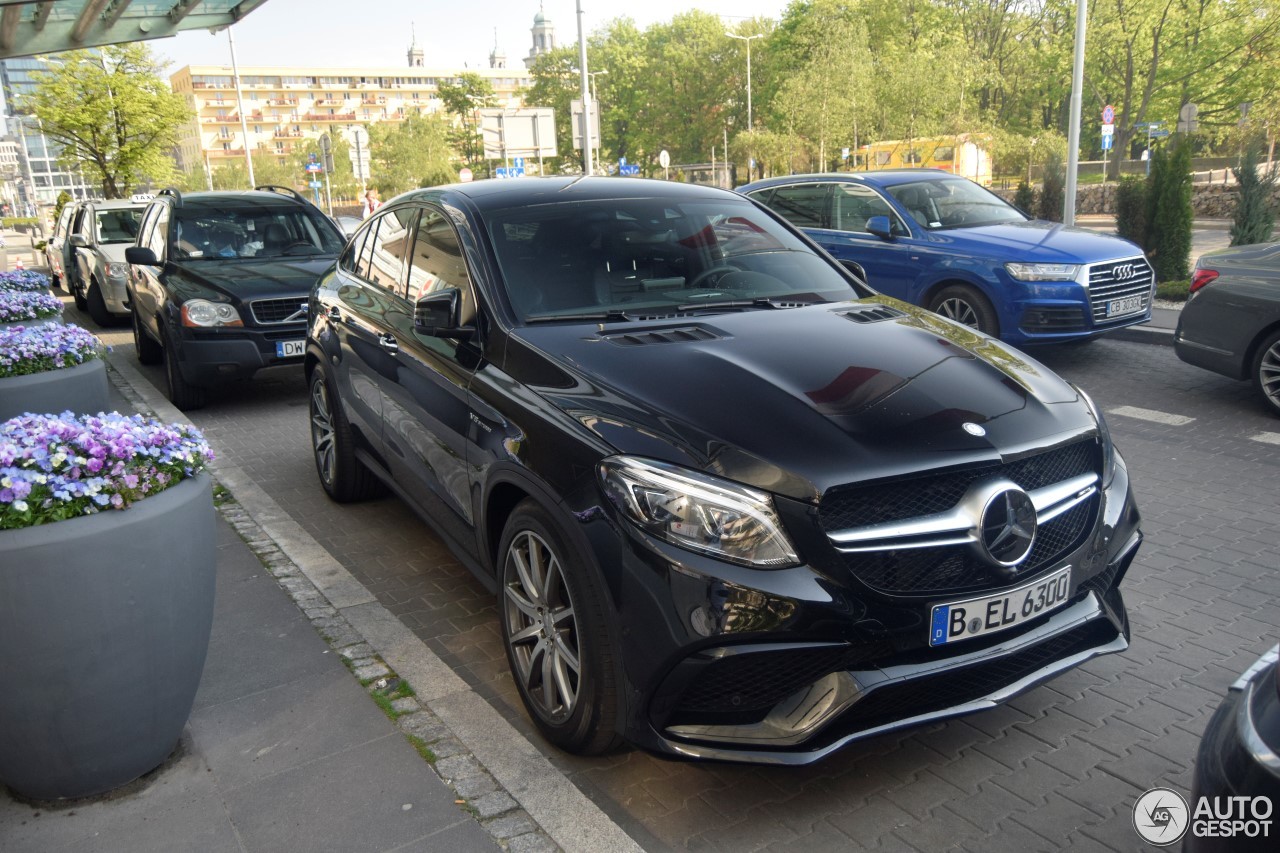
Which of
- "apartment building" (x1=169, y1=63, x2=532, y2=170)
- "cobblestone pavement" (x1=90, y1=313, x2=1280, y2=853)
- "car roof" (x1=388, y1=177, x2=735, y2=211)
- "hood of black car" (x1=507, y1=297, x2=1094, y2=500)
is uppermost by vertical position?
"apartment building" (x1=169, y1=63, x2=532, y2=170)

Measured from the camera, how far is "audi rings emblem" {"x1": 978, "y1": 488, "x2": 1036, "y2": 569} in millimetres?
2846

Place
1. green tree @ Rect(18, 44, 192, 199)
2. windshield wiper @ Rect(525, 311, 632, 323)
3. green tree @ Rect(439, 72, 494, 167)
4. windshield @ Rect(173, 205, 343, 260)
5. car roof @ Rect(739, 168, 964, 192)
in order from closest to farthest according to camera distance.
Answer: windshield wiper @ Rect(525, 311, 632, 323), windshield @ Rect(173, 205, 343, 260), car roof @ Rect(739, 168, 964, 192), green tree @ Rect(18, 44, 192, 199), green tree @ Rect(439, 72, 494, 167)

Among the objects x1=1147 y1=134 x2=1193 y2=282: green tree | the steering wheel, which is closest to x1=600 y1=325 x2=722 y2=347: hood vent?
the steering wheel

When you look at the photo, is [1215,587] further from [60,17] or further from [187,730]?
[60,17]

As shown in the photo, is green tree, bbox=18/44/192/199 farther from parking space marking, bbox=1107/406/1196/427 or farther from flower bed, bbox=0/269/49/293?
parking space marking, bbox=1107/406/1196/427

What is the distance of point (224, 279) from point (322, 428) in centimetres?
345

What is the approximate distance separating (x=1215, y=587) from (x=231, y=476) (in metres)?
5.65

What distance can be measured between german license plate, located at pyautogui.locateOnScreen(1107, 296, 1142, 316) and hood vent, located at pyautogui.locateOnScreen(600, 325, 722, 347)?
6.53 meters

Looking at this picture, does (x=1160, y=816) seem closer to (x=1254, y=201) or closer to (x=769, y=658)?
(x=769, y=658)

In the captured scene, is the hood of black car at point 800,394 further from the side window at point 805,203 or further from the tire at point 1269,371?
the side window at point 805,203

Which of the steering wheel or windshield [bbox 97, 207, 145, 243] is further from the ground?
the steering wheel

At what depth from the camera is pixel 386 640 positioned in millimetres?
4219

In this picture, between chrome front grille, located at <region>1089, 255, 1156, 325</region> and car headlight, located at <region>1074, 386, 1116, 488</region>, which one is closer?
car headlight, located at <region>1074, 386, 1116, 488</region>

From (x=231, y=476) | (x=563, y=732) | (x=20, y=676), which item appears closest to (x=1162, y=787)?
(x=563, y=732)
